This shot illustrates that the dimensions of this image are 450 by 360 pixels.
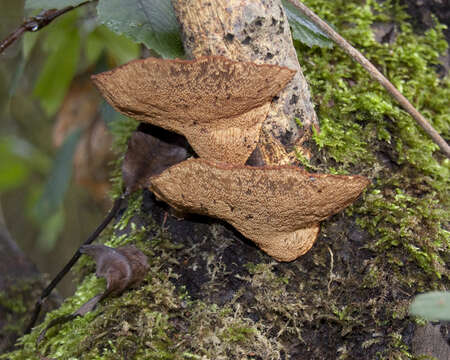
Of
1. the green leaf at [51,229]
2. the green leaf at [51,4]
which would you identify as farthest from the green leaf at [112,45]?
the green leaf at [51,229]

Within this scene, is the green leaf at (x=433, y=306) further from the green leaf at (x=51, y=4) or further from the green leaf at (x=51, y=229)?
the green leaf at (x=51, y=229)

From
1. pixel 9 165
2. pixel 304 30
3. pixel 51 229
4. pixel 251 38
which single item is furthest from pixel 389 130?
pixel 9 165

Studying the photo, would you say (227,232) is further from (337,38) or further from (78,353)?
(337,38)

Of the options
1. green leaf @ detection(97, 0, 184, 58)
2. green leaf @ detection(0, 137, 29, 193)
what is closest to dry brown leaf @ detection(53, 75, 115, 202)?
green leaf @ detection(0, 137, 29, 193)

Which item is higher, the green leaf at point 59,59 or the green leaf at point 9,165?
the green leaf at point 59,59

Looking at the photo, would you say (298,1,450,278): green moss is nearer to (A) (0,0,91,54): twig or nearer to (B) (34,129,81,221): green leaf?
(A) (0,0,91,54): twig

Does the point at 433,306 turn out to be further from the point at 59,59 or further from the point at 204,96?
the point at 59,59
